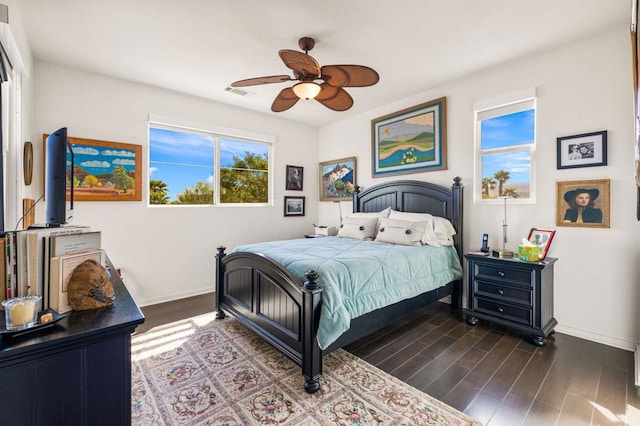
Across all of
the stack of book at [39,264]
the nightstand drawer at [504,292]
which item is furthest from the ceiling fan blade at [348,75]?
the nightstand drawer at [504,292]

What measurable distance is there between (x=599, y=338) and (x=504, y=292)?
0.85 meters

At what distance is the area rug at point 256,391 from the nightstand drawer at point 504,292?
4.81 feet

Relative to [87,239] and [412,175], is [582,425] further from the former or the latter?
[412,175]

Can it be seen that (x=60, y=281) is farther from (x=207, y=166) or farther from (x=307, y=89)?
(x=207, y=166)

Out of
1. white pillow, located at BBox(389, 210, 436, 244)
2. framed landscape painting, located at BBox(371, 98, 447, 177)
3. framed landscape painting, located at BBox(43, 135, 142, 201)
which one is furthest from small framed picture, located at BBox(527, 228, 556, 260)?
framed landscape painting, located at BBox(43, 135, 142, 201)

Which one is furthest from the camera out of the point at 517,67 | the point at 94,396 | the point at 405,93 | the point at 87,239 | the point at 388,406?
the point at 405,93

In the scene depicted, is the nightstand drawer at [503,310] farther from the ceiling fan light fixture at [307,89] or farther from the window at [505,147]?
the ceiling fan light fixture at [307,89]

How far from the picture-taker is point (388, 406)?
186 cm

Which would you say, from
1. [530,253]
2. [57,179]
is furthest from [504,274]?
[57,179]

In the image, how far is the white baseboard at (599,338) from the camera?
2.53 meters

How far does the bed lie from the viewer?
2045 millimetres

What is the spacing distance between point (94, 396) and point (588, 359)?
330cm

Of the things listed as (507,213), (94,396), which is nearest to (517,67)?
(507,213)

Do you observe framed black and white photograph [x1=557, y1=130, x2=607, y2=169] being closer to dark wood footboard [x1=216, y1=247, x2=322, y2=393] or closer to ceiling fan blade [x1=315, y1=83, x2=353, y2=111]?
ceiling fan blade [x1=315, y1=83, x2=353, y2=111]
